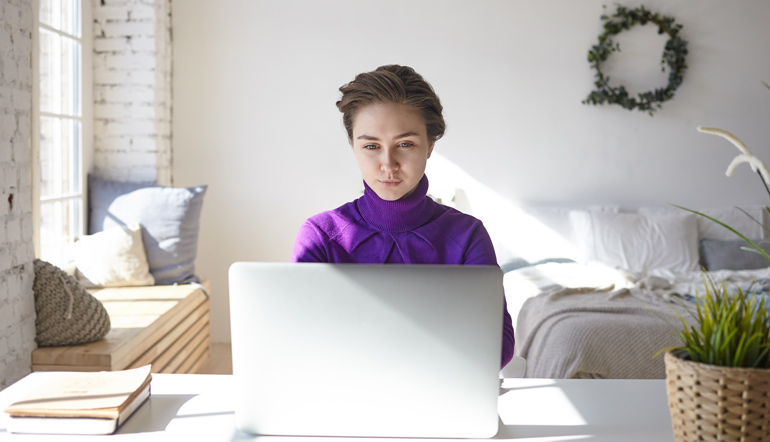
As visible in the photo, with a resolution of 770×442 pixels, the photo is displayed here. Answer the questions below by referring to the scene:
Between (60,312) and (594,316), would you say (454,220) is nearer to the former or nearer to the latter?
(594,316)

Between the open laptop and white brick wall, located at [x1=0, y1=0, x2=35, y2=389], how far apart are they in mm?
1742

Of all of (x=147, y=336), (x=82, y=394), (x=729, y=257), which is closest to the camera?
(x=82, y=394)

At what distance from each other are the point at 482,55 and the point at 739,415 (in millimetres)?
3887

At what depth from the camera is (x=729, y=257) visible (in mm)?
4230

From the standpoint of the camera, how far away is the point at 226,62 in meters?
4.48

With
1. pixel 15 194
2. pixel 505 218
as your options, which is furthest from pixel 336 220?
pixel 505 218

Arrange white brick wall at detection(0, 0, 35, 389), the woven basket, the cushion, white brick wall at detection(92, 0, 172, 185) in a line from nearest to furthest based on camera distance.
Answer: the woven basket
white brick wall at detection(0, 0, 35, 389)
white brick wall at detection(92, 0, 172, 185)
the cushion

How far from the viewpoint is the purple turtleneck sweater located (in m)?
1.63

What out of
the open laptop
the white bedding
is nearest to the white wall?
the white bedding

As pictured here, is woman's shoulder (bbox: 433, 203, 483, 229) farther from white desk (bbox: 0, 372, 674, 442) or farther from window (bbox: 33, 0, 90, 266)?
window (bbox: 33, 0, 90, 266)

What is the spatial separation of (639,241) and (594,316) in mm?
1462

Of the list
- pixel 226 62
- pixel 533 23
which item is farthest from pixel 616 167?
pixel 226 62

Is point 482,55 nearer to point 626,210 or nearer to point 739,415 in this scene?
point 626,210

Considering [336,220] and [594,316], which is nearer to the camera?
[336,220]
